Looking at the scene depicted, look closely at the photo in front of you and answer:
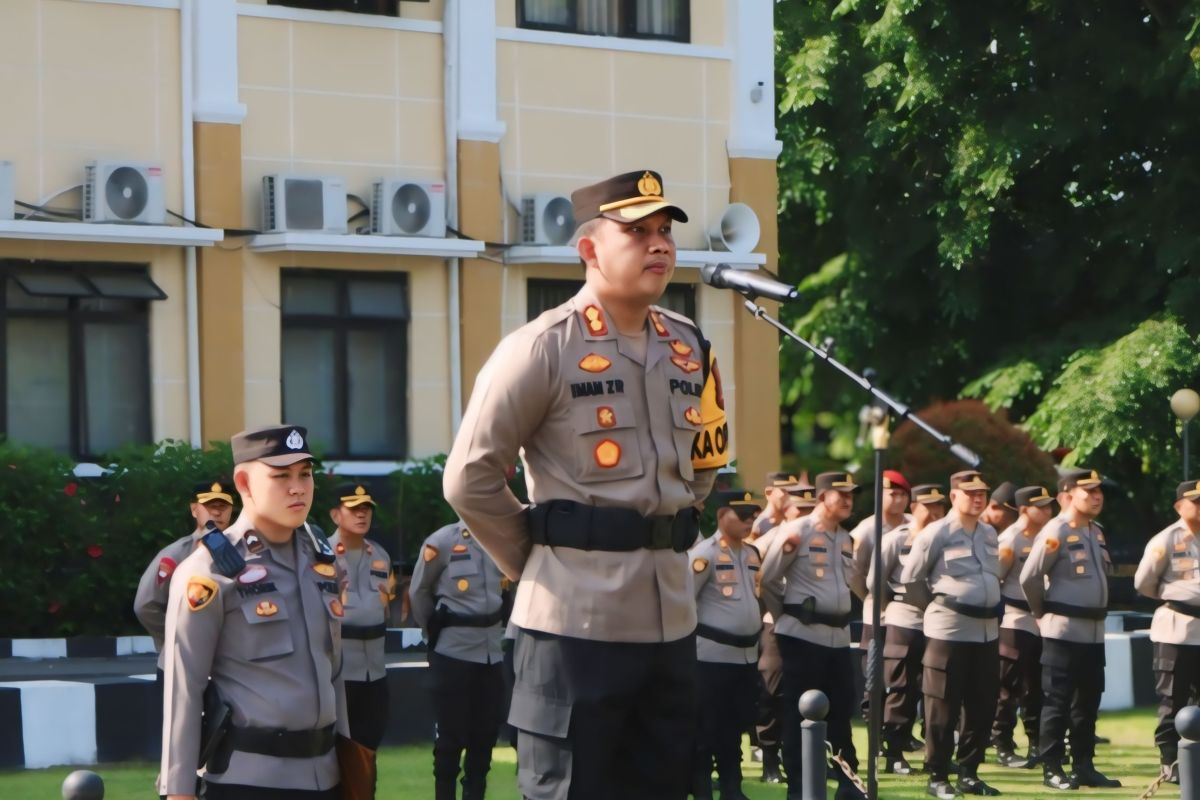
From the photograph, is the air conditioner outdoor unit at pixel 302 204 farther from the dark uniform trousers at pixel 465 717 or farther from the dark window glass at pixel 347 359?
the dark uniform trousers at pixel 465 717

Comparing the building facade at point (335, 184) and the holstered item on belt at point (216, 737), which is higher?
the building facade at point (335, 184)

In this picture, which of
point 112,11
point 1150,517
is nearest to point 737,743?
point 112,11

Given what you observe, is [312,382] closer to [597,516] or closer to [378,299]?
[378,299]

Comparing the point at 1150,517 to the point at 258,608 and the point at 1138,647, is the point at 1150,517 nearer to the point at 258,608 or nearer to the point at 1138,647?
the point at 1138,647

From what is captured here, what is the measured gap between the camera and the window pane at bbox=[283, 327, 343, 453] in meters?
20.2

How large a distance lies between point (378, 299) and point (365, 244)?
34.2 inches

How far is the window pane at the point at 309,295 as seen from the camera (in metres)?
20.1

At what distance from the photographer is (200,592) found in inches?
262

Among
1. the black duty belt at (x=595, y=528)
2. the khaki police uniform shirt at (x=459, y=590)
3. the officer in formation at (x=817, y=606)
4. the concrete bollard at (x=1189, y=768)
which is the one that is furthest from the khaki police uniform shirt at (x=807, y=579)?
the black duty belt at (x=595, y=528)

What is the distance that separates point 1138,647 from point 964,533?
494cm

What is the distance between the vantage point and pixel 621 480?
6059mm

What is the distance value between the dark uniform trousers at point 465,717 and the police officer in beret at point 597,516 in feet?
20.5

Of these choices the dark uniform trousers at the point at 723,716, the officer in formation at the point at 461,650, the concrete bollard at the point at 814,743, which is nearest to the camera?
the concrete bollard at the point at 814,743

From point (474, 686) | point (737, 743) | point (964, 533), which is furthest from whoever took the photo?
point (964, 533)
